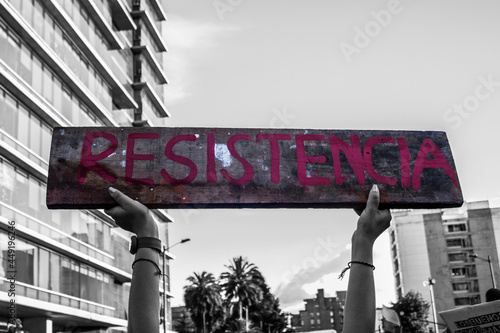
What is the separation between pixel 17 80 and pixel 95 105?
8729 mm

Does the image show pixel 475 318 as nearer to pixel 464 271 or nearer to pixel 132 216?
pixel 132 216

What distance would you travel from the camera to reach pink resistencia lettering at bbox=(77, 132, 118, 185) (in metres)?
2.96

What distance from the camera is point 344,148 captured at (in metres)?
3.10

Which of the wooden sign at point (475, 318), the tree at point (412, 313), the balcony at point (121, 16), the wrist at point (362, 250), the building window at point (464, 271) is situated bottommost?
the wooden sign at point (475, 318)

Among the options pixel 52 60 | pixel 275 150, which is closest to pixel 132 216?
pixel 275 150

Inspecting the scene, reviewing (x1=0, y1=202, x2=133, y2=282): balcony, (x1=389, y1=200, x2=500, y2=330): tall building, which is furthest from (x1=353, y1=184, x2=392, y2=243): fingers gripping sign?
(x1=389, y1=200, x2=500, y2=330): tall building

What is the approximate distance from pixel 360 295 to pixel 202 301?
222ft

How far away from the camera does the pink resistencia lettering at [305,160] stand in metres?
3.00

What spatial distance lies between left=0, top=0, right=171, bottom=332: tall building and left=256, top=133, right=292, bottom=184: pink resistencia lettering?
23.1 metres

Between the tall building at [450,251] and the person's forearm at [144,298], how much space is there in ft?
302

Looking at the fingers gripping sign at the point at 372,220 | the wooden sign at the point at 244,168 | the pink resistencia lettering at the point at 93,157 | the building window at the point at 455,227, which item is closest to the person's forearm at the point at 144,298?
the wooden sign at the point at 244,168

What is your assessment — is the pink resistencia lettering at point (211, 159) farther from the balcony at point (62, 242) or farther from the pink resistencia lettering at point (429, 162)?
the balcony at point (62, 242)

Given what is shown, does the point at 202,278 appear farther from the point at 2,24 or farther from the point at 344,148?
the point at 344,148

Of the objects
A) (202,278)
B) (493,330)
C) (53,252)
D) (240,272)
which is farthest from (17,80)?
(240,272)
